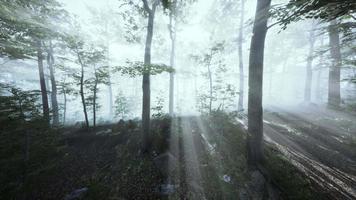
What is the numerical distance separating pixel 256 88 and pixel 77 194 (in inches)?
290

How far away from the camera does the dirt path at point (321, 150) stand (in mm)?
4703

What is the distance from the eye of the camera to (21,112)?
5637 millimetres

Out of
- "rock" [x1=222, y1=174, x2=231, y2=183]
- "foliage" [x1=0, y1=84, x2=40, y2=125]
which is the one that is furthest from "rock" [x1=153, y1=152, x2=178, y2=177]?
"foliage" [x1=0, y1=84, x2=40, y2=125]

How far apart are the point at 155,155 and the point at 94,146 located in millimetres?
4083

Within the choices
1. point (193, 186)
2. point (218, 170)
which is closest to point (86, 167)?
point (193, 186)

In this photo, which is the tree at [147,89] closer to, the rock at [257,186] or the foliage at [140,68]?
the foliage at [140,68]

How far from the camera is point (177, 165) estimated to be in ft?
19.6

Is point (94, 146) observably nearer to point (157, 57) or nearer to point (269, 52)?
point (157, 57)

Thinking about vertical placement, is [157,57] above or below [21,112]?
above

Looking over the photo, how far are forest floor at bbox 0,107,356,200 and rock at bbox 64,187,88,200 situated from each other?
4cm

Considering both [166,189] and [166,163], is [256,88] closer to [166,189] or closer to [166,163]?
[166,163]

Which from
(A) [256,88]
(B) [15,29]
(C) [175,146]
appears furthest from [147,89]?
(B) [15,29]

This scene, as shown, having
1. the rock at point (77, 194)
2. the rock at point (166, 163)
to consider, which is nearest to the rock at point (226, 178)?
the rock at point (166, 163)

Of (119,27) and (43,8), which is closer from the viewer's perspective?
(43,8)
